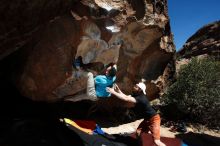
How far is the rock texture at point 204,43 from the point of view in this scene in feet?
94.1

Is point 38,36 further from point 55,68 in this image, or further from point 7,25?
point 7,25

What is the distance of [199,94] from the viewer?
13906 mm

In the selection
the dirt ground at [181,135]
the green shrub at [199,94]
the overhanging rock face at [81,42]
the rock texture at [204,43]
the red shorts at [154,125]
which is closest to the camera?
the red shorts at [154,125]

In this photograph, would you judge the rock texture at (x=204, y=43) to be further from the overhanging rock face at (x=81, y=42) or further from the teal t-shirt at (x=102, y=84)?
the teal t-shirt at (x=102, y=84)

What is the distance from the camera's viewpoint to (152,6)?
9.12m

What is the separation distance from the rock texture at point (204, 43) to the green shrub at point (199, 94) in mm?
→ 13823

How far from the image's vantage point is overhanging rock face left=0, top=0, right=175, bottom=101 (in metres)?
7.60

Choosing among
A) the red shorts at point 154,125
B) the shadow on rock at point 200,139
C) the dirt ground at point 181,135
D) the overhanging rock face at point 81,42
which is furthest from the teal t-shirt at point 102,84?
the shadow on rock at point 200,139

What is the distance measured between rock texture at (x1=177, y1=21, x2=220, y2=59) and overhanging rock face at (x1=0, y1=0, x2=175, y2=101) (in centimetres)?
1976

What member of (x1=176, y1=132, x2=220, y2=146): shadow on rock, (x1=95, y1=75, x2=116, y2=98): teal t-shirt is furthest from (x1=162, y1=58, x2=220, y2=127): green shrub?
(x1=95, y1=75, x2=116, y2=98): teal t-shirt

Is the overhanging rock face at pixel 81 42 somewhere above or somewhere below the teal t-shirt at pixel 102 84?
above

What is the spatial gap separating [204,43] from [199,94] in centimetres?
1752

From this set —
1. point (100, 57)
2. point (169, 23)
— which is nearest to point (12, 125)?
point (100, 57)

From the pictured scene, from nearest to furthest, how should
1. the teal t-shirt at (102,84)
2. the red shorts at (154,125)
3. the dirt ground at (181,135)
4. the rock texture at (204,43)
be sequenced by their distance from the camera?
the teal t-shirt at (102,84), the red shorts at (154,125), the dirt ground at (181,135), the rock texture at (204,43)
